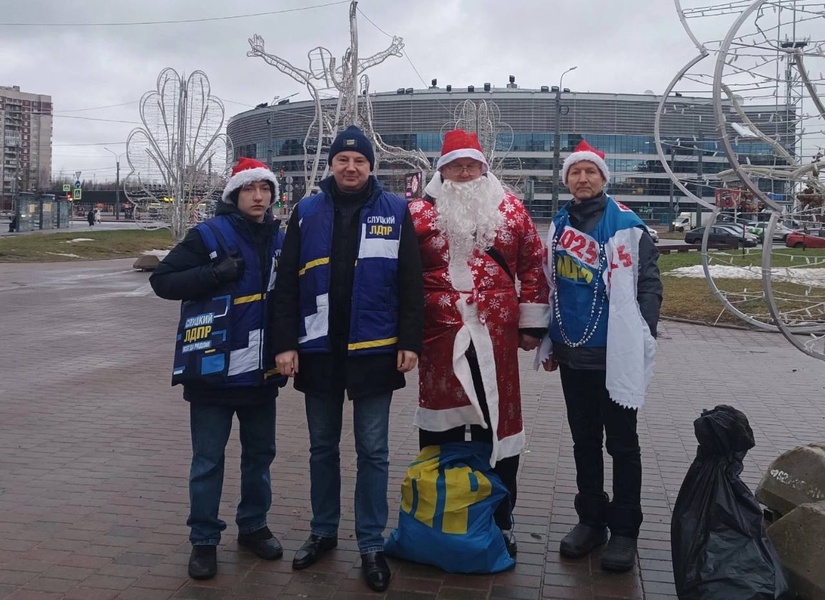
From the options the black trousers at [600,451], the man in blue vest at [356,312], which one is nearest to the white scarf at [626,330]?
the black trousers at [600,451]

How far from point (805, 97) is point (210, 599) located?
3073mm

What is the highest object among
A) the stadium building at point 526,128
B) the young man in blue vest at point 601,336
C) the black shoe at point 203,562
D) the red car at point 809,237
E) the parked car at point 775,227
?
the stadium building at point 526,128

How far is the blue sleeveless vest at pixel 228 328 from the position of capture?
3.68m

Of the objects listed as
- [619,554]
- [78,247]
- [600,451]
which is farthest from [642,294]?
[78,247]

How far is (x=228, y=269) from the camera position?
144 inches

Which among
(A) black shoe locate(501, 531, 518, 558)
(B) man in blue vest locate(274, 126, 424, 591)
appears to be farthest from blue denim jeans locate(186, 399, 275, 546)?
(A) black shoe locate(501, 531, 518, 558)

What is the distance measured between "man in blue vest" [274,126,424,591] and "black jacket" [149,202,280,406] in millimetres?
195

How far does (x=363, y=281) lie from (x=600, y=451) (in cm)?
142

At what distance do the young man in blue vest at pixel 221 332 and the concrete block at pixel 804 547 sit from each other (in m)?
2.14

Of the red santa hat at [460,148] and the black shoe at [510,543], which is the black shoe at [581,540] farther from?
the red santa hat at [460,148]

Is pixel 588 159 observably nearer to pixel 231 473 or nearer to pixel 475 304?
pixel 475 304

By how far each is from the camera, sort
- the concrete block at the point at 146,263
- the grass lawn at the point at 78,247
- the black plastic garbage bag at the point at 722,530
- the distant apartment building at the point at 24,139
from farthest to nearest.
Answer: the distant apartment building at the point at 24,139 → the grass lawn at the point at 78,247 → the concrete block at the point at 146,263 → the black plastic garbage bag at the point at 722,530

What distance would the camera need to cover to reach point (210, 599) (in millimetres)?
3445

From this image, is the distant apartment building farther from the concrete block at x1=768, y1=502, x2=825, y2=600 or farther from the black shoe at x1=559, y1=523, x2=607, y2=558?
the concrete block at x1=768, y1=502, x2=825, y2=600
